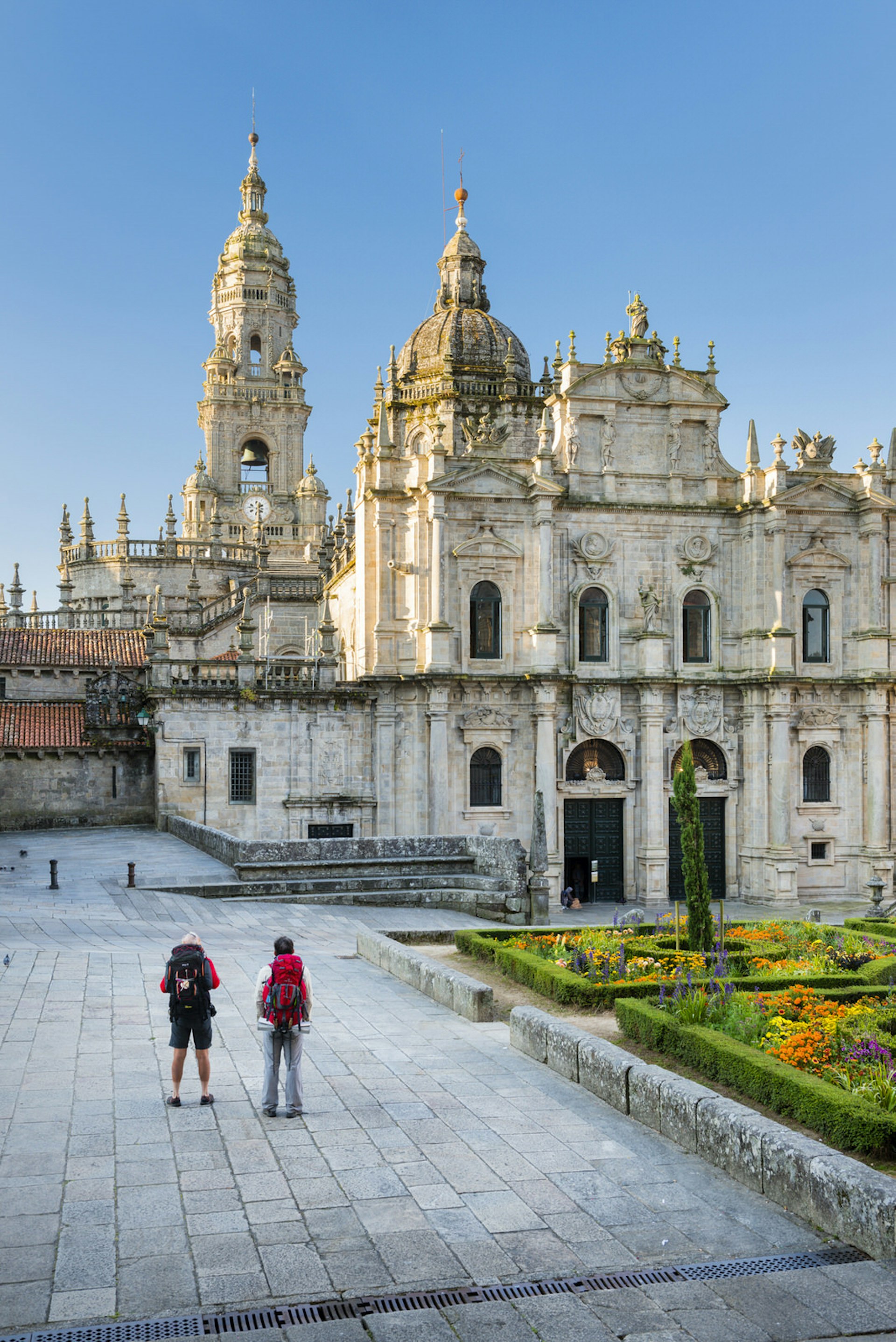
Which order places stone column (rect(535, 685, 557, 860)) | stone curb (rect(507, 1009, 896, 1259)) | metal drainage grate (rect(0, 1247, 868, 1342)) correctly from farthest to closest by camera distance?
stone column (rect(535, 685, 557, 860)) → stone curb (rect(507, 1009, 896, 1259)) → metal drainage grate (rect(0, 1247, 868, 1342))

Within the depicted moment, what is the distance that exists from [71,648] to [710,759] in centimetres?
2612

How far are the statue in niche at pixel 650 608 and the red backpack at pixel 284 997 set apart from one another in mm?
30675

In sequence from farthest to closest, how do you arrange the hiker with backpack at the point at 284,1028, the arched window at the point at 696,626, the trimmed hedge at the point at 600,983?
the arched window at the point at 696,626 → the trimmed hedge at the point at 600,983 → the hiker with backpack at the point at 284,1028

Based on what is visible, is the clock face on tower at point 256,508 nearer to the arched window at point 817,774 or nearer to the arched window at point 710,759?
the arched window at point 710,759

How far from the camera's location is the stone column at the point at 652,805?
39656 mm

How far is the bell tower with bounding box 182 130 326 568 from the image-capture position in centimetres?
7381

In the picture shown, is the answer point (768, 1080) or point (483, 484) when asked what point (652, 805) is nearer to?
point (483, 484)

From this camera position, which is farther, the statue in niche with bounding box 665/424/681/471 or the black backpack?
the statue in niche with bounding box 665/424/681/471

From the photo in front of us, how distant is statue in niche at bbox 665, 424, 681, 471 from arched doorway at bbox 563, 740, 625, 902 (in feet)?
33.9

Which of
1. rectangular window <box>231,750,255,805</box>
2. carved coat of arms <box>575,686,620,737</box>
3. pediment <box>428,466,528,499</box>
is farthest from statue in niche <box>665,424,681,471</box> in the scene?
rectangular window <box>231,750,255,805</box>

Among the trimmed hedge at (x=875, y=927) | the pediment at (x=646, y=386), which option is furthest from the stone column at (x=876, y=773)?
the trimmed hedge at (x=875, y=927)

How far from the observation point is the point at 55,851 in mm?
34719

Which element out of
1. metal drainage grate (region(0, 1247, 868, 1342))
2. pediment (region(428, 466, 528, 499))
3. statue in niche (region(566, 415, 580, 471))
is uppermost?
statue in niche (region(566, 415, 580, 471))

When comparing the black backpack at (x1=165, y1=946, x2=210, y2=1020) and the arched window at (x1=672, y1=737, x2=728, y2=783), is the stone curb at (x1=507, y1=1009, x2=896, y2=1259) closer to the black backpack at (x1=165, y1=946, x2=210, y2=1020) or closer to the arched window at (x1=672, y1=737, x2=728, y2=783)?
the black backpack at (x1=165, y1=946, x2=210, y2=1020)
